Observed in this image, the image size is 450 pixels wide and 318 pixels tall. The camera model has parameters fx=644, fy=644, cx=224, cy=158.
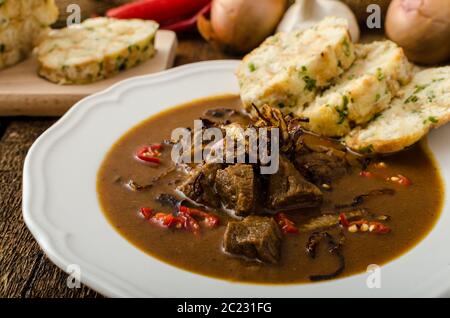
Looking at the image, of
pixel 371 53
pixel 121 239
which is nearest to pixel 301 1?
pixel 371 53

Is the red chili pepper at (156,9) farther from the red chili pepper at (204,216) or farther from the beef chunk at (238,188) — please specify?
the red chili pepper at (204,216)

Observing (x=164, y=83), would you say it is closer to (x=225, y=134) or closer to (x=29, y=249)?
(x=225, y=134)

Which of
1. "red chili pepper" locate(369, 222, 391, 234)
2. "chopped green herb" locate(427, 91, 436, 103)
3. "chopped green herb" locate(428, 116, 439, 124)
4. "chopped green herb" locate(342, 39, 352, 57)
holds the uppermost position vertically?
"chopped green herb" locate(342, 39, 352, 57)

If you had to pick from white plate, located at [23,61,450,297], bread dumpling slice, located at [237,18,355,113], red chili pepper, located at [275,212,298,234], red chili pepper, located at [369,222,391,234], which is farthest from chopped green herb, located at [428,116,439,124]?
red chili pepper, located at [275,212,298,234]

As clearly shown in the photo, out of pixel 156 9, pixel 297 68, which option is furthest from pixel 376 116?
pixel 156 9

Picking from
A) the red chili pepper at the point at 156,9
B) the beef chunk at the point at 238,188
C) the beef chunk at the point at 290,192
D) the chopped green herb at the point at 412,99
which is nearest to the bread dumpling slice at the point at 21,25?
the red chili pepper at the point at 156,9

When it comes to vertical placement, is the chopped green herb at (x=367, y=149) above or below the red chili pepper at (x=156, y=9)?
above

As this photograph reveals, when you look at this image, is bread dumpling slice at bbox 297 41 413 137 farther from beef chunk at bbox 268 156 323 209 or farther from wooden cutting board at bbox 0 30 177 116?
wooden cutting board at bbox 0 30 177 116
